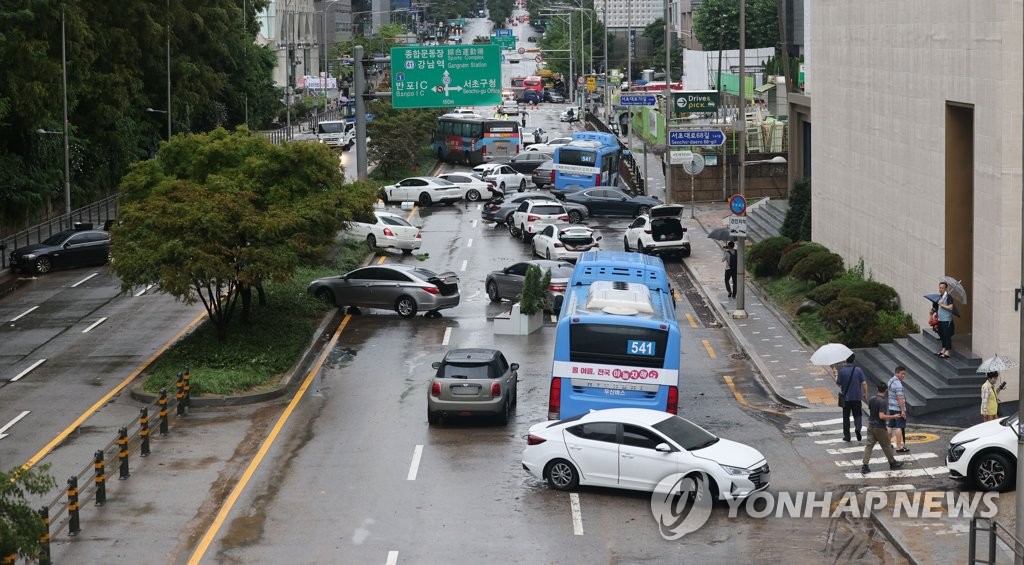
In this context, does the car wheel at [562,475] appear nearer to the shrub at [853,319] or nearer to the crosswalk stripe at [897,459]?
the crosswalk stripe at [897,459]

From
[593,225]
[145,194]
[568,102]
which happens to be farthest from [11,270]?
[568,102]

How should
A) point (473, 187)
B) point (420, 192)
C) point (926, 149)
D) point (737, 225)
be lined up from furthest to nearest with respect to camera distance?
point (473, 187) → point (420, 192) → point (737, 225) → point (926, 149)

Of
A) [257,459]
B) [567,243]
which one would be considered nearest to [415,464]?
[257,459]

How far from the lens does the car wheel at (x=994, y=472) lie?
68.8ft

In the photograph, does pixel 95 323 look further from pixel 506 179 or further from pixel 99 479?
pixel 506 179

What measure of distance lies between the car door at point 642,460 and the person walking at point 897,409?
464 centimetres

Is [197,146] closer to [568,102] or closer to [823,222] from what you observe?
[823,222]

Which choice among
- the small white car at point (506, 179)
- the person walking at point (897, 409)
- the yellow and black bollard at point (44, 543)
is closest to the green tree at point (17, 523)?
the yellow and black bollard at point (44, 543)

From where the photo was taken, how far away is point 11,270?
4812 cm

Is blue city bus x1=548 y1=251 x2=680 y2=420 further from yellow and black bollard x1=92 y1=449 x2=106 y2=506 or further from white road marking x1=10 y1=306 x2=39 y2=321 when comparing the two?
white road marking x1=10 y1=306 x2=39 y2=321

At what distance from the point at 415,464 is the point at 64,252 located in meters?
28.9

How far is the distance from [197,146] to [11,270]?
1354 cm

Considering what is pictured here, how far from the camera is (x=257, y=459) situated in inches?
968

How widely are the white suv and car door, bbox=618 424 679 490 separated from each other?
31.9m
